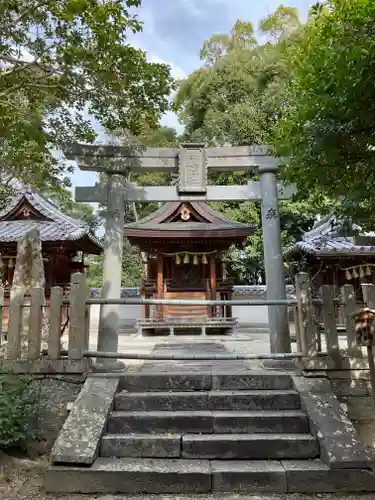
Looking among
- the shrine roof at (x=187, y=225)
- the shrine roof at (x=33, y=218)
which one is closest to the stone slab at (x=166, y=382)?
the shrine roof at (x=187, y=225)

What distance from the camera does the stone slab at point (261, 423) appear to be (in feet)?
13.1

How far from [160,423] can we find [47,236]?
10.4 meters

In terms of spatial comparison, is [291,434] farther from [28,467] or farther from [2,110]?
[2,110]

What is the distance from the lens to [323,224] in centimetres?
1519

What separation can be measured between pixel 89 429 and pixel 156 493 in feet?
3.13

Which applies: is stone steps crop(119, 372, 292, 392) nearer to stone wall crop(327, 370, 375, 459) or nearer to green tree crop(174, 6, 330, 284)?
stone wall crop(327, 370, 375, 459)

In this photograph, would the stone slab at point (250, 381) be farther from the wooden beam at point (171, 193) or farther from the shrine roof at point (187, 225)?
the shrine roof at point (187, 225)

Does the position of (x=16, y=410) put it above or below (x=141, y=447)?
above

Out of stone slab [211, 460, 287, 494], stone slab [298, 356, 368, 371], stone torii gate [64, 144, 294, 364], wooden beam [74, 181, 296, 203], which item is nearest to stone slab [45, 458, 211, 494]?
stone slab [211, 460, 287, 494]

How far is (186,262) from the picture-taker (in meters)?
13.4

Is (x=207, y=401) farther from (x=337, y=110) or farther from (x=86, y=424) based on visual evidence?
(x=337, y=110)

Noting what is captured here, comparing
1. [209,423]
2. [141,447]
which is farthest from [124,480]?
[209,423]

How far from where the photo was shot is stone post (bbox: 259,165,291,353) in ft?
19.0

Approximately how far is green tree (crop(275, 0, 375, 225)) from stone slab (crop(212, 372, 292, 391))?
2.29 meters
